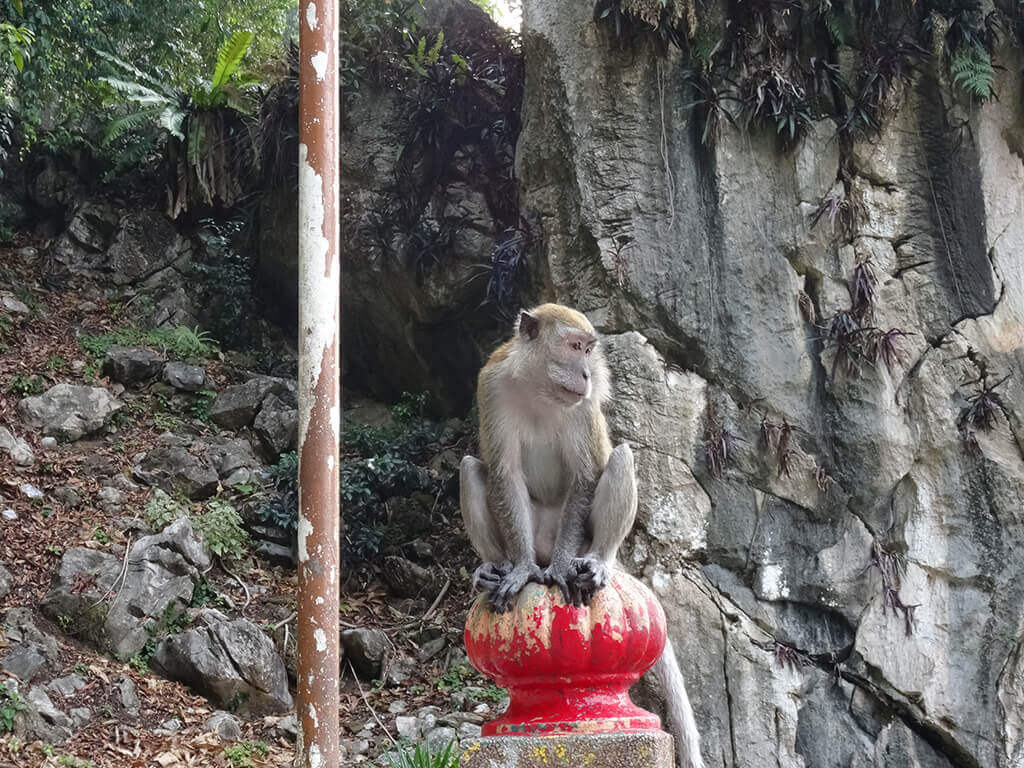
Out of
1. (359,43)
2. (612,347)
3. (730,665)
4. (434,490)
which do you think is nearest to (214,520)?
(434,490)

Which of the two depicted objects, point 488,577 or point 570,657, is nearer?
point 570,657

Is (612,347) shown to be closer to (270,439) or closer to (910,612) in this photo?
(910,612)

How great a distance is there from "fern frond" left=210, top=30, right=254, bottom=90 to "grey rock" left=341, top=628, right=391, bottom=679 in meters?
6.22

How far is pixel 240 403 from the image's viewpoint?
9.91 meters

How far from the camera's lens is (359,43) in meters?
10.3

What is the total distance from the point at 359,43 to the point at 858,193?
537 centimetres

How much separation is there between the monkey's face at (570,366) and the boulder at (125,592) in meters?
4.55

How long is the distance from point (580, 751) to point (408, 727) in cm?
465

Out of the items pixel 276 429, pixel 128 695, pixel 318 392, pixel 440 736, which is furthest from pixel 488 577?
pixel 276 429

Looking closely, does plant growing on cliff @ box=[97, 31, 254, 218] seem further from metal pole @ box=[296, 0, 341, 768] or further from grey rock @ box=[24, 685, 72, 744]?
metal pole @ box=[296, 0, 341, 768]

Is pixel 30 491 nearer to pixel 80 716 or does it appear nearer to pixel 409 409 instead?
pixel 80 716

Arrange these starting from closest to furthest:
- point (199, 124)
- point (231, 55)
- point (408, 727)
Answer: point (408, 727), point (231, 55), point (199, 124)

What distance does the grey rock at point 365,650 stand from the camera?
299 inches

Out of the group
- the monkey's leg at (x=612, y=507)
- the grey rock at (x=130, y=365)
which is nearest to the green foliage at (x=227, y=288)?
the grey rock at (x=130, y=365)
